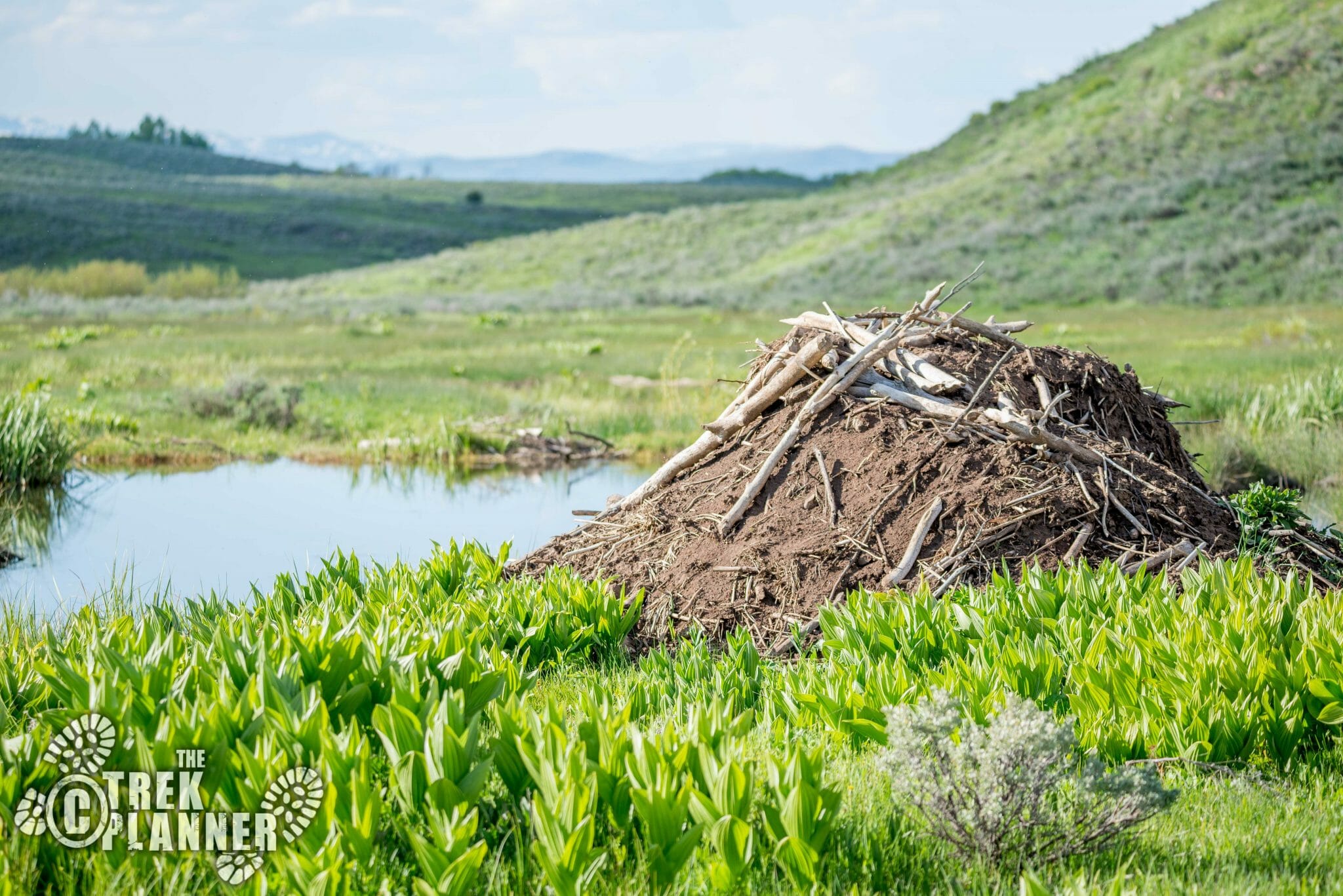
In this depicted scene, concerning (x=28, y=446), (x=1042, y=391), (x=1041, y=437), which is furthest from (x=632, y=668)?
(x=28, y=446)

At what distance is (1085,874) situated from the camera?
9.85 feet

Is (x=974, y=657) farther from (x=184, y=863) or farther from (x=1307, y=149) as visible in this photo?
(x=1307, y=149)

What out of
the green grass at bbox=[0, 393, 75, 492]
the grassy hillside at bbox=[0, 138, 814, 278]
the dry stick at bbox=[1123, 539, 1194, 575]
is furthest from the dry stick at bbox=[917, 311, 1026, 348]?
the grassy hillside at bbox=[0, 138, 814, 278]

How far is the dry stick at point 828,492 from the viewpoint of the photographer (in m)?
6.10

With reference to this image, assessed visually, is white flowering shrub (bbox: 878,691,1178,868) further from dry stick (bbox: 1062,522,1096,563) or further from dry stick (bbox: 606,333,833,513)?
dry stick (bbox: 606,333,833,513)

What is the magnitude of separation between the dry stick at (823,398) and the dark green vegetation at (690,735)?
149cm

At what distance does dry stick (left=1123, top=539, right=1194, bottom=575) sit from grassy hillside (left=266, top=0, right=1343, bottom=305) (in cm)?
2768

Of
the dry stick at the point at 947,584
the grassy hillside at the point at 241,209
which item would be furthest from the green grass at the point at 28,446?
the grassy hillside at the point at 241,209

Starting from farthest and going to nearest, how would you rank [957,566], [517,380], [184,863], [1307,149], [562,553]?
1. [1307,149]
2. [517,380]
3. [562,553]
4. [957,566]
5. [184,863]

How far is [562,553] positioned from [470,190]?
117412 millimetres

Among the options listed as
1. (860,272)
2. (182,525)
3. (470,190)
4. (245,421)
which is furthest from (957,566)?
(470,190)

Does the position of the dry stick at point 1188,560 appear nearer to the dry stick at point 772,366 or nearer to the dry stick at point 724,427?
the dry stick at point 724,427

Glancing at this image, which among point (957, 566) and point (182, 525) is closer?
point (957, 566)

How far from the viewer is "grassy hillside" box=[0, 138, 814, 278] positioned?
6556 centimetres
